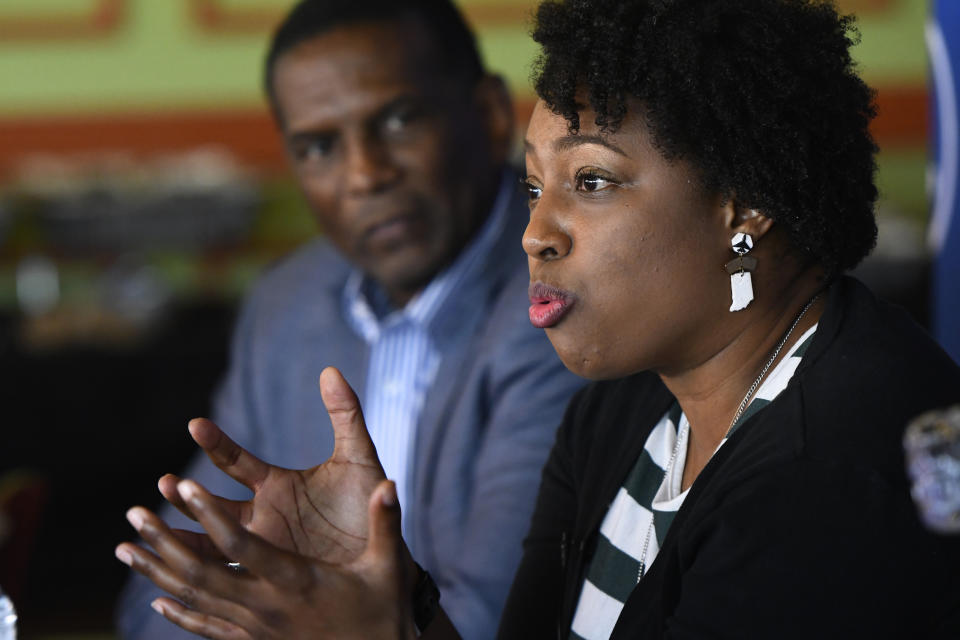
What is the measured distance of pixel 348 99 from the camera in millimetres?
1748

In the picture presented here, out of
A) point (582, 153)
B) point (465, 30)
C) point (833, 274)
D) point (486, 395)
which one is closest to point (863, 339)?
point (833, 274)

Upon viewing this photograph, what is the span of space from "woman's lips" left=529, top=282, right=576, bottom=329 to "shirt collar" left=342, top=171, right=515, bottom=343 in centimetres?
67

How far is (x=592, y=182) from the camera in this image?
3.43 feet

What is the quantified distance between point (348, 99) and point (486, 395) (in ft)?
1.65

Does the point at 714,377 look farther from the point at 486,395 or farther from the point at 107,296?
the point at 107,296

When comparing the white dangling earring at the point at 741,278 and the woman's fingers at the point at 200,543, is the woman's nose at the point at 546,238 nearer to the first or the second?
the white dangling earring at the point at 741,278

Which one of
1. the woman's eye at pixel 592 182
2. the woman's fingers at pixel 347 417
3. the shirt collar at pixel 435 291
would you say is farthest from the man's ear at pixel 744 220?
the shirt collar at pixel 435 291

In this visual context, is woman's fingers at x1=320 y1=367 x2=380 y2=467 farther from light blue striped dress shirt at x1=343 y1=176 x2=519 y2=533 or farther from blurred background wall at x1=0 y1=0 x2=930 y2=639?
blurred background wall at x1=0 y1=0 x2=930 y2=639

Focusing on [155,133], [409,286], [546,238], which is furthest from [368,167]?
[155,133]

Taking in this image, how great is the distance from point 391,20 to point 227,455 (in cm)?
94

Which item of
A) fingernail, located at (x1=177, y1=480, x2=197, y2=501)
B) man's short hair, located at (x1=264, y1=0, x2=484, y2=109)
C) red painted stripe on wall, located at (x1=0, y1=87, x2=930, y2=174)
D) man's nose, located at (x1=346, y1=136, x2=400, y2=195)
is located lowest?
fingernail, located at (x1=177, y1=480, x2=197, y2=501)

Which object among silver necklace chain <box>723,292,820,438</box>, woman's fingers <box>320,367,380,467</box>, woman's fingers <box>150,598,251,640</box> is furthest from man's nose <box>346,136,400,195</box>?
woman's fingers <box>150,598,251,640</box>

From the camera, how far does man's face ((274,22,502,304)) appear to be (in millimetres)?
1751

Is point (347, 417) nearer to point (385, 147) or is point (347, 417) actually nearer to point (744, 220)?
point (744, 220)
